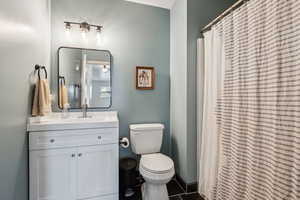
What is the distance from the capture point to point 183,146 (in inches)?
74.7

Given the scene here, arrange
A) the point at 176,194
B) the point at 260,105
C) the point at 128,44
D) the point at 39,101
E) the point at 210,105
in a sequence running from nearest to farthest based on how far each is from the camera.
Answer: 1. the point at 260,105
2. the point at 39,101
3. the point at 210,105
4. the point at 176,194
5. the point at 128,44

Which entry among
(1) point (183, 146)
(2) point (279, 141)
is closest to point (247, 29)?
(2) point (279, 141)

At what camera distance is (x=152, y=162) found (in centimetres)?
165

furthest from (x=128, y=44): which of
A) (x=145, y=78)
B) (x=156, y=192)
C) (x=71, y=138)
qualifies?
(x=156, y=192)

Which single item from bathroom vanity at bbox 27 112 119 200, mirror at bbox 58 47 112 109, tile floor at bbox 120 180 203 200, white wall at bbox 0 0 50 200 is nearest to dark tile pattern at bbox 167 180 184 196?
tile floor at bbox 120 180 203 200

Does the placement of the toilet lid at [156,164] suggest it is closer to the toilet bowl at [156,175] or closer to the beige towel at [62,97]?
the toilet bowl at [156,175]

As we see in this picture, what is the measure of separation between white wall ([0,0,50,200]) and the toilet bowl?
107 centimetres

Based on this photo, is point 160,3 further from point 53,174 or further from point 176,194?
point 176,194

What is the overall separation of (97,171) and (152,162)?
59cm

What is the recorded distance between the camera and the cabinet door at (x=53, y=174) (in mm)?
1348

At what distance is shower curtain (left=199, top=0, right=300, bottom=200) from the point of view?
0.91 metres

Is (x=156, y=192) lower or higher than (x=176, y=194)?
higher

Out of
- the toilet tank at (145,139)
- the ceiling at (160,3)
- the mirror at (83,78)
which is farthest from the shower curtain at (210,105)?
the mirror at (83,78)

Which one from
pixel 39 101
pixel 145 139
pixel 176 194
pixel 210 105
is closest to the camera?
pixel 39 101
